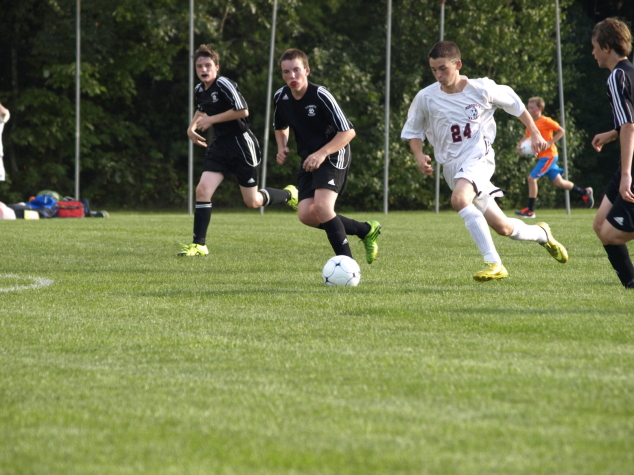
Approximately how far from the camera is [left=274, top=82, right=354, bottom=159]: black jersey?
6879mm

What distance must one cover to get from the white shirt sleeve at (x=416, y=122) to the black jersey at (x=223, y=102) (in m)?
2.59

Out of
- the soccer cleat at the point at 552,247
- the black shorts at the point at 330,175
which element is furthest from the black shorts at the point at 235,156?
the soccer cleat at the point at 552,247

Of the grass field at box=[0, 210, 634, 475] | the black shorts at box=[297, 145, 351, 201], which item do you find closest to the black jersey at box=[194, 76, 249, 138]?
the black shorts at box=[297, 145, 351, 201]

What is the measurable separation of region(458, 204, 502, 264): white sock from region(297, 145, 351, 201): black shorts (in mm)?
1049

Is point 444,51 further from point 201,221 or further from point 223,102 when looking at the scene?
point 201,221

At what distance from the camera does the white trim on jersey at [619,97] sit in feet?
17.6

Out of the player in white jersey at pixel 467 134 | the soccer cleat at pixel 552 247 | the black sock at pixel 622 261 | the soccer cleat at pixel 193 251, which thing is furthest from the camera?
the soccer cleat at pixel 193 251

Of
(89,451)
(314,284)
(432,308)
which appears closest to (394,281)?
(314,284)

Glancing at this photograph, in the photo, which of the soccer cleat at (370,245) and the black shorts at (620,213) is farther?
the soccer cleat at (370,245)

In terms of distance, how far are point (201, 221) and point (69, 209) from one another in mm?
9467

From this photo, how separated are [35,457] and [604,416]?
1761mm

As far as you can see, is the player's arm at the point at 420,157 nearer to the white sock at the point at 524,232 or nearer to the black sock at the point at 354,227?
the white sock at the point at 524,232

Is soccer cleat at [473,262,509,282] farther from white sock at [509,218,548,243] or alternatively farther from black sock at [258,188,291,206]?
black sock at [258,188,291,206]

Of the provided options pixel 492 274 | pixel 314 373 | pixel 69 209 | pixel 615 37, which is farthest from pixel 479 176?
pixel 69 209
